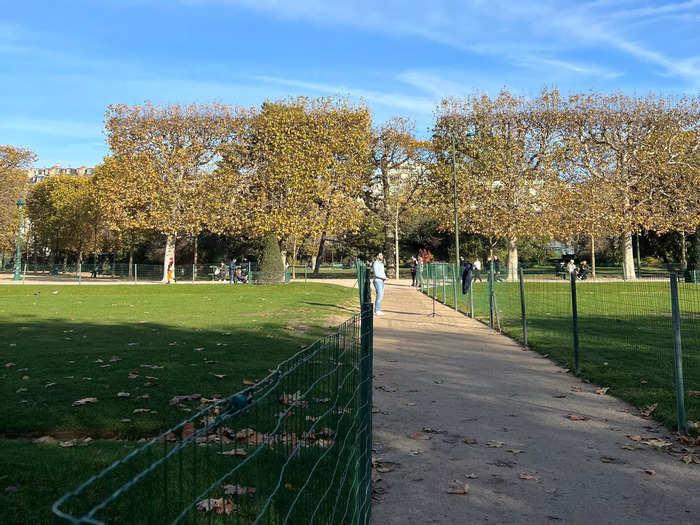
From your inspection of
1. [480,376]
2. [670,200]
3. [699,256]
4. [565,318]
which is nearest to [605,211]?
[670,200]

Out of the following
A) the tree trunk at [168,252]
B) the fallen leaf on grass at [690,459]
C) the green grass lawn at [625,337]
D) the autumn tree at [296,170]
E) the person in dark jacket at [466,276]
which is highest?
the autumn tree at [296,170]

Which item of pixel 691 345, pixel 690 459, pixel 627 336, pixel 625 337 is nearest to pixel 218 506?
pixel 690 459

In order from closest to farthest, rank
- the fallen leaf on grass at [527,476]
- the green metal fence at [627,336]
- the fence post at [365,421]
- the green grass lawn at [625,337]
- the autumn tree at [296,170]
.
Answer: the fence post at [365,421]
the fallen leaf on grass at [527,476]
the green metal fence at [627,336]
the green grass lawn at [625,337]
the autumn tree at [296,170]

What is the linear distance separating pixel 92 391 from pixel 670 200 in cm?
4090

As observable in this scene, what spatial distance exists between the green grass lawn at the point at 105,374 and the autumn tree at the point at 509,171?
83.3 ft

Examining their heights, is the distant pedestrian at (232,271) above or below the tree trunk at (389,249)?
below

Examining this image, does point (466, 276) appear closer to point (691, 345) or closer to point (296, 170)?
point (691, 345)

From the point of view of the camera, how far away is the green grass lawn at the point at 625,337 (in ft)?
26.8

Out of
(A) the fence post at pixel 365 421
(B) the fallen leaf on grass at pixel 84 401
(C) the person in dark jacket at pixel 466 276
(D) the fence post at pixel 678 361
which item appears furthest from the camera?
(C) the person in dark jacket at pixel 466 276

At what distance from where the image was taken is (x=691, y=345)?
11.9 metres

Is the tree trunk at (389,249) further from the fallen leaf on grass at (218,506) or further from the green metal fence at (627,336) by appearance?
the fallen leaf on grass at (218,506)

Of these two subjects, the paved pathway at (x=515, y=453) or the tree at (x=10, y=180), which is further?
the tree at (x=10, y=180)

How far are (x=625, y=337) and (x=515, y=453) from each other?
9.15m

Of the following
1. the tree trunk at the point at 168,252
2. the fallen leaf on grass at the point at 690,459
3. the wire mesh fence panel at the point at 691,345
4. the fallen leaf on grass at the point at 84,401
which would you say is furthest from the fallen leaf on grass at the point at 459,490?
the tree trunk at the point at 168,252
